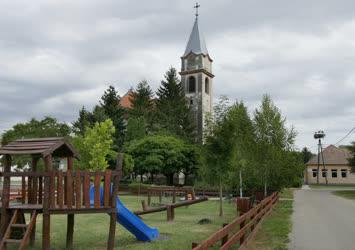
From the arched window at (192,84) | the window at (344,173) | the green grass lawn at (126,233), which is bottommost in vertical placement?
the green grass lawn at (126,233)

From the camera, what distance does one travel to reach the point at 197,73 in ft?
307

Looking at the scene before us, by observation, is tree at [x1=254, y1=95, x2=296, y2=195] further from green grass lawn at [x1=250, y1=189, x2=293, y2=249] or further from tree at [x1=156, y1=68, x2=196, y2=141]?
tree at [x1=156, y1=68, x2=196, y2=141]

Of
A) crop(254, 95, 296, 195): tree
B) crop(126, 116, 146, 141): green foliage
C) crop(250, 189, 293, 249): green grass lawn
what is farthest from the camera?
crop(126, 116, 146, 141): green foliage

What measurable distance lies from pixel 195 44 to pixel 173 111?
27.0 m

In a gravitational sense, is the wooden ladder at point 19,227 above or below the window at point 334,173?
below

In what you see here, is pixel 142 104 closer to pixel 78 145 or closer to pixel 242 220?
pixel 78 145

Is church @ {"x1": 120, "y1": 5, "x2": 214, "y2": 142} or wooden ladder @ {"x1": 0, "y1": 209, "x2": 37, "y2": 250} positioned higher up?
church @ {"x1": 120, "y1": 5, "x2": 214, "y2": 142}

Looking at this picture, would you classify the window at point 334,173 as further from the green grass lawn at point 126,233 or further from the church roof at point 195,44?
the green grass lawn at point 126,233

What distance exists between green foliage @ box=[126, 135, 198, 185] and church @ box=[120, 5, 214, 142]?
106ft

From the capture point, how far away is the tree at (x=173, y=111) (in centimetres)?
6969

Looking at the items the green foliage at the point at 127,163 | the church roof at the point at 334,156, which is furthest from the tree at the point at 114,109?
the church roof at the point at 334,156

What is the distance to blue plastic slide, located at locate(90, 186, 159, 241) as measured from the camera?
11750 millimetres

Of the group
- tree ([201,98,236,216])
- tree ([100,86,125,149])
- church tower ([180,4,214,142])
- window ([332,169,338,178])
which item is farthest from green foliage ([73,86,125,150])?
window ([332,169,338,178])

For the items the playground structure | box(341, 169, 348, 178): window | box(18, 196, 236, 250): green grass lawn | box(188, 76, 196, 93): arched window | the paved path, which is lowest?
the paved path
